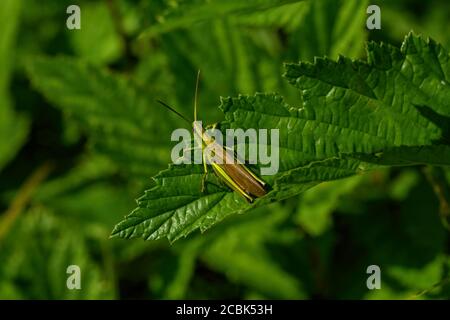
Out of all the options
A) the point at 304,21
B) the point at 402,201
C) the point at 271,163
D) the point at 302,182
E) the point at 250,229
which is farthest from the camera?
the point at 402,201

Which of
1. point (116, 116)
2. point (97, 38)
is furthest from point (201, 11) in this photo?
point (97, 38)

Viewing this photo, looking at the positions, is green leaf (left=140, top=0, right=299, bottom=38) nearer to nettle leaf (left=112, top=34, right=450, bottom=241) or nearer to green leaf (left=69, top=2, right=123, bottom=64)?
nettle leaf (left=112, top=34, right=450, bottom=241)

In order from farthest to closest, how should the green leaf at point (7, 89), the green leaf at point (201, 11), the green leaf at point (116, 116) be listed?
1. the green leaf at point (7, 89)
2. the green leaf at point (116, 116)
3. the green leaf at point (201, 11)

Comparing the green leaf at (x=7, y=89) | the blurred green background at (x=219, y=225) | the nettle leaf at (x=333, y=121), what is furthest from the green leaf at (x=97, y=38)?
the nettle leaf at (x=333, y=121)

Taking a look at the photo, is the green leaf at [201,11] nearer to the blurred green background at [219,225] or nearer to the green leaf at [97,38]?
the blurred green background at [219,225]

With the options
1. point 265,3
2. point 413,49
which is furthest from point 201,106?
point 413,49
